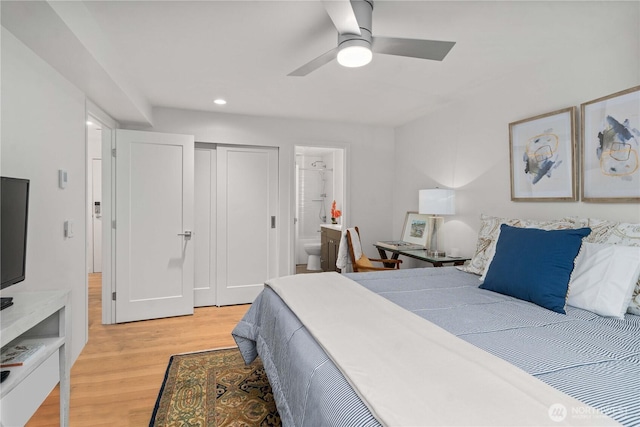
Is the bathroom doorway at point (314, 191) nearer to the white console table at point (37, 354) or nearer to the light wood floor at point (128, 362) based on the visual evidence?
the light wood floor at point (128, 362)

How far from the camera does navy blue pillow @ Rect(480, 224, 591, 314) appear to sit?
1722 mm

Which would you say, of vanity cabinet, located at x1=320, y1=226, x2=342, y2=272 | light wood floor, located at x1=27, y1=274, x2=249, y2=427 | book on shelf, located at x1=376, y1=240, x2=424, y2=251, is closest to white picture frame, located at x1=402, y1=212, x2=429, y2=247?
book on shelf, located at x1=376, y1=240, x2=424, y2=251

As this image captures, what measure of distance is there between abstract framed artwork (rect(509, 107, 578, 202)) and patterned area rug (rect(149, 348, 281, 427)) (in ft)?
8.28

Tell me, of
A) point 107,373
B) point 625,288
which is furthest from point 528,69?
point 107,373

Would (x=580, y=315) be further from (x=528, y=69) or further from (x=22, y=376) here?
(x=22, y=376)

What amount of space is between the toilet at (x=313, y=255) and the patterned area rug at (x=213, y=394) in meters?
3.42

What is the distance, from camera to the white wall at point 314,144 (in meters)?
3.94

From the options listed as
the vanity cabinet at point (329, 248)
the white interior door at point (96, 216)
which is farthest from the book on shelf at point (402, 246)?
the white interior door at point (96, 216)

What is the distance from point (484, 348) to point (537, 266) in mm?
850

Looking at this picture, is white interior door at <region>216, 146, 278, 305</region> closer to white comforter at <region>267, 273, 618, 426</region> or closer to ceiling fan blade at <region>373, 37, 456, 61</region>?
ceiling fan blade at <region>373, 37, 456, 61</region>

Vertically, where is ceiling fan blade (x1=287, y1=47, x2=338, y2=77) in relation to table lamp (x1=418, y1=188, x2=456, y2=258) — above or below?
above

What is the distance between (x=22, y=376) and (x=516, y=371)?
1824 mm

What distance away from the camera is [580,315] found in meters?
1.64

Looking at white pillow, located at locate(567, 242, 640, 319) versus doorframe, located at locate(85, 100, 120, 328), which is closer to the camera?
white pillow, located at locate(567, 242, 640, 319)
